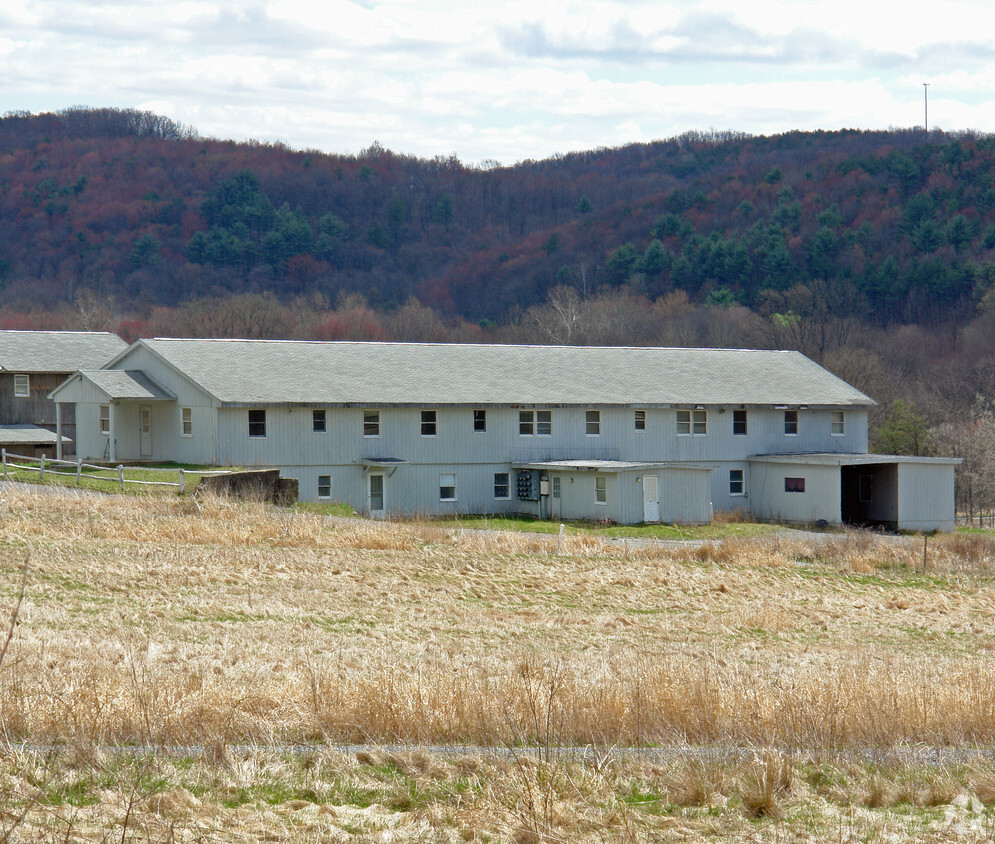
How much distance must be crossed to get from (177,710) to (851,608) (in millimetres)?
16110

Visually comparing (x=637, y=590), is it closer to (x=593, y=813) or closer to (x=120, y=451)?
(x=593, y=813)

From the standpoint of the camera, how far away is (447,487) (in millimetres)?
43688

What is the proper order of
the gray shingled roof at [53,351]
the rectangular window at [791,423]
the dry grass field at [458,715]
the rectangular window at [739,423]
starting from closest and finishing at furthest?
1. the dry grass field at [458,715]
2. the rectangular window at [739,423]
3. the rectangular window at [791,423]
4. the gray shingled roof at [53,351]

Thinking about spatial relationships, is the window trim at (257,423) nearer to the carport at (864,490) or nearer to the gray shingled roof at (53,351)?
the gray shingled roof at (53,351)

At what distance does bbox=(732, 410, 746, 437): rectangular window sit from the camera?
48.8 meters

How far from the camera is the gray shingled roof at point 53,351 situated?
5056 cm

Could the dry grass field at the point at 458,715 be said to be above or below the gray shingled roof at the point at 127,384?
below

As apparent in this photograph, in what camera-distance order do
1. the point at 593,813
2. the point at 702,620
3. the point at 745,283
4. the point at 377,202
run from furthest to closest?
the point at 377,202
the point at 745,283
the point at 702,620
the point at 593,813

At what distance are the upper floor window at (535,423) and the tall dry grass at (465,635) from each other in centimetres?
1483

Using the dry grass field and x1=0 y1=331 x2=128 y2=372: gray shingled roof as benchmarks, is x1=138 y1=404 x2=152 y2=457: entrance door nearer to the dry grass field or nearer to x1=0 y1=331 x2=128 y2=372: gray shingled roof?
x1=0 y1=331 x2=128 y2=372: gray shingled roof

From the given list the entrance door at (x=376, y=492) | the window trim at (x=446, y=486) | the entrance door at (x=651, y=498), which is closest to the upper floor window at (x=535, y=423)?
the window trim at (x=446, y=486)

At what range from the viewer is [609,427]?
4662 centimetres

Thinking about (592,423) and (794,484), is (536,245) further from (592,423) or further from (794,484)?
(794,484)

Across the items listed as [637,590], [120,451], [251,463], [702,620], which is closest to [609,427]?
[251,463]
